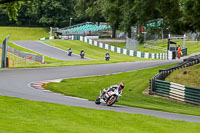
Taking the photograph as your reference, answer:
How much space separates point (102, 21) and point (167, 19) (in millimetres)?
66463

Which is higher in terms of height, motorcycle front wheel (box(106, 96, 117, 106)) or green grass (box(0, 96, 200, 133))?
green grass (box(0, 96, 200, 133))

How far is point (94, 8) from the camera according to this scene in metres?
90.8

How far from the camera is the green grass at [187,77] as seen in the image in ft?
87.8

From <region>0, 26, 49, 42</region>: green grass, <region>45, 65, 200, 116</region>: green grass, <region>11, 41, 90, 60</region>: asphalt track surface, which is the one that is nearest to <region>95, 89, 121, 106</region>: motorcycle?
<region>45, 65, 200, 116</region>: green grass

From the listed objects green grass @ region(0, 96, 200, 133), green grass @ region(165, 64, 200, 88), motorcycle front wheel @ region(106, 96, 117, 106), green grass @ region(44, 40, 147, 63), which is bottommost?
green grass @ region(44, 40, 147, 63)

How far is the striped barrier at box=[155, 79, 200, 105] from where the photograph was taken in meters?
22.3

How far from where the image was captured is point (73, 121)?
12961mm

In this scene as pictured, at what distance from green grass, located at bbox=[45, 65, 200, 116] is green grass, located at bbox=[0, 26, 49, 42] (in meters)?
65.9

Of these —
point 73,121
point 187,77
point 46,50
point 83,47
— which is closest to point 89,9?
point 83,47

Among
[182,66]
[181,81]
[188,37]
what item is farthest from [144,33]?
[181,81]

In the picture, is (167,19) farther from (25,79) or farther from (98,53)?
(98,53)

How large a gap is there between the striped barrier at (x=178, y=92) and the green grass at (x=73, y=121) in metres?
7.99

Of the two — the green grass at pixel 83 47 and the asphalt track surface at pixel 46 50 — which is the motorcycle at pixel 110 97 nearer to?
the asphalt track surface at pixel 46 50

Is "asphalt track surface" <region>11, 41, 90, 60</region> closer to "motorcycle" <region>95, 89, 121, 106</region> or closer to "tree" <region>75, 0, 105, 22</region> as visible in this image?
"tree" <region>75, 0, 105, 22</region>
